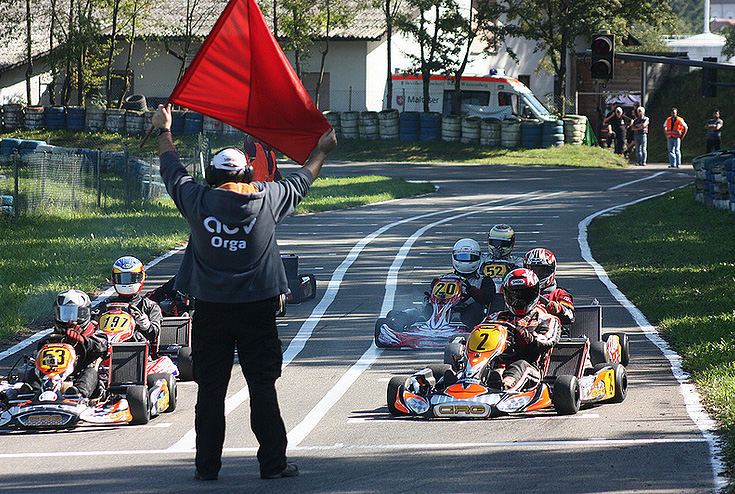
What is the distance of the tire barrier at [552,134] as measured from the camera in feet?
111

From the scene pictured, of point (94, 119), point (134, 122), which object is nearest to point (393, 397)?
point (134, 122)

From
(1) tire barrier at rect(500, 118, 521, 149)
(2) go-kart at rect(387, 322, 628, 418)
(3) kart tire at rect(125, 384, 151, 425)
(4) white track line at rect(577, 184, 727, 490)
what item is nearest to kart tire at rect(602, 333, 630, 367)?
(4) white track line at rect(577, 184, 727, 490)

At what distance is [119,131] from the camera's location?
37344 millimetres

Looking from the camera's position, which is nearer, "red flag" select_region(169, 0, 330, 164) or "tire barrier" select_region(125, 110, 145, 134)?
"red flag" select_region(169, 0, 330, 164)

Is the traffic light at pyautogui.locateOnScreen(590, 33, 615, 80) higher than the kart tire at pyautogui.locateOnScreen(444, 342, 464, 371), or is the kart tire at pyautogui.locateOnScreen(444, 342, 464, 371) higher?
the traffic light at pyautogui.locateOnScreen(590, 33, 615, 80)

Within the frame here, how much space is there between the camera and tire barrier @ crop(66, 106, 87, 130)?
1505 inches

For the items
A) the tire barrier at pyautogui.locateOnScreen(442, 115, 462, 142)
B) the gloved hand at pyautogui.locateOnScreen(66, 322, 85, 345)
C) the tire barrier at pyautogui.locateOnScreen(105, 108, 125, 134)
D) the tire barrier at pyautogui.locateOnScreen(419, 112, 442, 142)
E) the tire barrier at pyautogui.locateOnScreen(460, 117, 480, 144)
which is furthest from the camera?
the tire barrier at pyautogui.locateOnScreen(105, 108, 125, 134)

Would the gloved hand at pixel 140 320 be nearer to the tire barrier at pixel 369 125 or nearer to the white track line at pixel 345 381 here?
the white track line at pixel 345 381

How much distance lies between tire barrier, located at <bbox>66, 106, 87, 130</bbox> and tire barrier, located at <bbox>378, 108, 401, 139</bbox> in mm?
11842

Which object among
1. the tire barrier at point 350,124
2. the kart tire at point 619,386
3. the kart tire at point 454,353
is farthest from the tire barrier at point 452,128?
the kart tire at point 619,386

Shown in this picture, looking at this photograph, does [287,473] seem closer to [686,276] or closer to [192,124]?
[686,276]

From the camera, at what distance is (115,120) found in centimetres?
3753

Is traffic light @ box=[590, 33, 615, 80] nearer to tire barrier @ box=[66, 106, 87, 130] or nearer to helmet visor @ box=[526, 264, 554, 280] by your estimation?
helmet visor @ box=[526, 264, 554, 280]

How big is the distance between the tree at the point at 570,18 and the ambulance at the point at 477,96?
1380 millimetres
